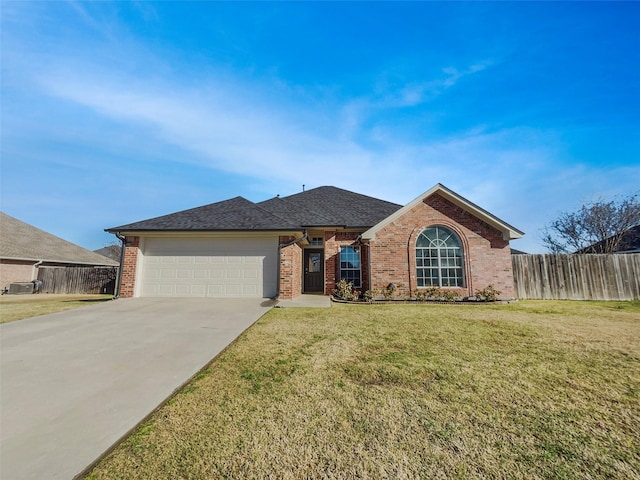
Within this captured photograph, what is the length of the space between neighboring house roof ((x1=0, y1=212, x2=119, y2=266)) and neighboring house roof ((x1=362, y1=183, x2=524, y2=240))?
2368 cm

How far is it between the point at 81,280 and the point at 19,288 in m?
3.67

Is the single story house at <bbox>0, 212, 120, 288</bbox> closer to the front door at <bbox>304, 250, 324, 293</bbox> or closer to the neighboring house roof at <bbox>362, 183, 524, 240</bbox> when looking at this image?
the front door at <bbox>304, 250, 324, 293</bbox>

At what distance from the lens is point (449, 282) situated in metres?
11.0

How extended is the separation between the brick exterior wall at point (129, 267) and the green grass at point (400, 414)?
8.17m

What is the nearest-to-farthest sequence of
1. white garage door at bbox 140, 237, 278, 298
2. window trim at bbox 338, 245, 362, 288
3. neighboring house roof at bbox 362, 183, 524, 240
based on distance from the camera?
white garage door at bbox 140, 237, 278, 298, neighboring house roof at bbox 362, 183, 524, 240, window trim at bbox 338, 245, 362, 288

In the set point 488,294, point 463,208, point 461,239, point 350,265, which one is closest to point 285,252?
point 350,265

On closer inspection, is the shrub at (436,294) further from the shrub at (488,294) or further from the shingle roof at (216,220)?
the shingle roof at (216,220)

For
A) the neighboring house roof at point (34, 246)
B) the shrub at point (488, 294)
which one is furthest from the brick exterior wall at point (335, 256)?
the neighboring house roof at point (34, 246)

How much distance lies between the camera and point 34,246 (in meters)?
19.9

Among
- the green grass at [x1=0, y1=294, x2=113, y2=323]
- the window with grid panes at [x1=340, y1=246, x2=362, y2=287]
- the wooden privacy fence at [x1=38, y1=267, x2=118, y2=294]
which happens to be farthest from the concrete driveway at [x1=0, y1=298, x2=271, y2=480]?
the wooden privacy fence at [x1=38, y1=267, x2=118, y2=294]

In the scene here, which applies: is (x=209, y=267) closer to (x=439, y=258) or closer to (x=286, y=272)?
(x=286, y=272)

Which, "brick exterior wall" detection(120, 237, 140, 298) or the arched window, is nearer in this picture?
"brick exterior wall" detection(120, 237, 140, 298)

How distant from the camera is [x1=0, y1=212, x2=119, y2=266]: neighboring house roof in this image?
18.0 m

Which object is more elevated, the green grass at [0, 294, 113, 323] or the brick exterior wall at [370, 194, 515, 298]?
the brick exterior wall at [370, 194, 515, 298]
